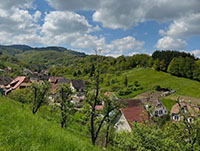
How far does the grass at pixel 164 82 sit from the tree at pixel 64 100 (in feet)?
196

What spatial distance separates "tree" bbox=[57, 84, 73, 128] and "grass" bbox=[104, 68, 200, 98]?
5969 centimetres

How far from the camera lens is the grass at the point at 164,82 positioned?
273ft

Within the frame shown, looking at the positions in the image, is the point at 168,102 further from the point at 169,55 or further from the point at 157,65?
the point at 169,55

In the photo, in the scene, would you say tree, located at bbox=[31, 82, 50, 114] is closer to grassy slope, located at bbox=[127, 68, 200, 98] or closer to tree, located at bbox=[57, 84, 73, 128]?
tree, located at bbox=[57, 84, 73, 128]

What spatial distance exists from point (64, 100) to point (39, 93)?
6.02 m

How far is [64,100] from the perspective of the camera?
83.2 feet

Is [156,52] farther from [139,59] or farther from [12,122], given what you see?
[12,122]

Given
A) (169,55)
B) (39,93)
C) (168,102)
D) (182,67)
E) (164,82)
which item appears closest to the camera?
(39,93)

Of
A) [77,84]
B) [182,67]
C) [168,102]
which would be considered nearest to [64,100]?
[168,102]

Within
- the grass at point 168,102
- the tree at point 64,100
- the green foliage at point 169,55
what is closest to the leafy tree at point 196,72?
the green foliage at point 169,55

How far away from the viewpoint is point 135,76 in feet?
377

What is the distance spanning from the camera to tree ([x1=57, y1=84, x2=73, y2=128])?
2466 cm

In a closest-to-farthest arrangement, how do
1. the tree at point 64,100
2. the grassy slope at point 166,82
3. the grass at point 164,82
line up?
the tree at point 64,100 → the grass at point 164,82 → the grassy slope at point 166,82

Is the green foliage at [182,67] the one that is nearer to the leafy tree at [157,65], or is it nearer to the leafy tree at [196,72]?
the leafy tree at [196,72]
